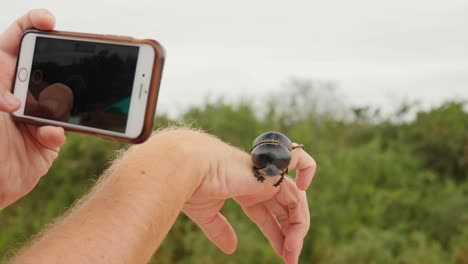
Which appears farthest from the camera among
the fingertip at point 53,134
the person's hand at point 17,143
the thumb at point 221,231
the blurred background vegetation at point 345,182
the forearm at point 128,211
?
the blurred background vegetation at point 345,182

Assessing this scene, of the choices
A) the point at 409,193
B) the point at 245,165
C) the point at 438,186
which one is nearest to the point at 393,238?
the point at 409,193

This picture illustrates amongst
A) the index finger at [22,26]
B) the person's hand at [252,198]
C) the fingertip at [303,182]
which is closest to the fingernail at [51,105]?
the index finger at [22,26]

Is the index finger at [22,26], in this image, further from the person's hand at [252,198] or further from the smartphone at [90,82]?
the person's hand at [252,198]

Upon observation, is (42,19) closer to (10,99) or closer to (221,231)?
(10,99)

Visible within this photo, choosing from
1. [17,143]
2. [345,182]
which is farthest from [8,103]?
[345,182]

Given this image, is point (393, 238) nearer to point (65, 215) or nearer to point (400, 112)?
point (400, 112)

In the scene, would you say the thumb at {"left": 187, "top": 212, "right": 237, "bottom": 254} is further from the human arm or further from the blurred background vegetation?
the blurred background vegetation
